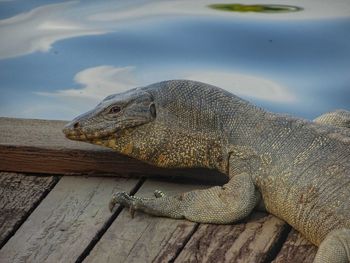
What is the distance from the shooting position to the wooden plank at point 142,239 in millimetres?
6410

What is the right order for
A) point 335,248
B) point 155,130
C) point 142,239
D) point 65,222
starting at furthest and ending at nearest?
point 155,130
point 65,222
point 142,239
point 335,248

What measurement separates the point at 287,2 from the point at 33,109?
11.9 ft

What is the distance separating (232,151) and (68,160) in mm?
1031

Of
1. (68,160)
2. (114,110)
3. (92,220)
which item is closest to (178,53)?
(68,160)

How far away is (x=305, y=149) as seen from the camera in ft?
22.1

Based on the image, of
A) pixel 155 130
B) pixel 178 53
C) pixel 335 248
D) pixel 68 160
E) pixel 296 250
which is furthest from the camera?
pixel 178 53

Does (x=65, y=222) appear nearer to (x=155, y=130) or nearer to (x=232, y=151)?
(x=155, y=130)

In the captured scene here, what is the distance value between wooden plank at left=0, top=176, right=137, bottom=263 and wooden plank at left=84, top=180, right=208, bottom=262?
9cm

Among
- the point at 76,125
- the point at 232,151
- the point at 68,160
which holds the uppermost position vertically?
the point at 76,125

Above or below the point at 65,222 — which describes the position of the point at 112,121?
above

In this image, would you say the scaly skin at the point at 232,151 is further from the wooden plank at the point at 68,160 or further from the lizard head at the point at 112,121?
the wooden plank at the point at 68,160

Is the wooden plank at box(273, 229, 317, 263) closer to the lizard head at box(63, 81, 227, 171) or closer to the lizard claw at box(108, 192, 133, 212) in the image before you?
the lizard head at box(63, 81, 227, 171)

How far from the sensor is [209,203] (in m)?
6.81

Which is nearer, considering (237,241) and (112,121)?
(237,241)
